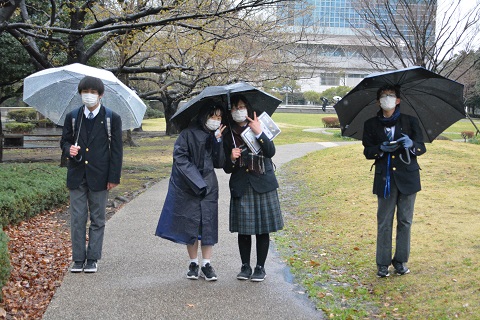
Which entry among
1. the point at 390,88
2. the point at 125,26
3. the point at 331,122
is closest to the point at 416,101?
the point at 390,88

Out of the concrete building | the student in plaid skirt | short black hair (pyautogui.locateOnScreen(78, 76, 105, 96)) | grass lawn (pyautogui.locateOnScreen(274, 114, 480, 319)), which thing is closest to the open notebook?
the student in plaid skirt

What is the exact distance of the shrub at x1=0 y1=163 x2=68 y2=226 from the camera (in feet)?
27.3

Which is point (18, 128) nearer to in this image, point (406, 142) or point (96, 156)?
point (96, 156)

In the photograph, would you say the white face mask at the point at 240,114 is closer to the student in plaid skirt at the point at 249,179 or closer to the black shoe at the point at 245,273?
the student in plaid skirt at the point at 249,179

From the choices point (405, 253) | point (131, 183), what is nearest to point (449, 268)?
point (405, 253)

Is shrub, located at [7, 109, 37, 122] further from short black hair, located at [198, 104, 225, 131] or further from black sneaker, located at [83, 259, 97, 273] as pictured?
short black hair, located at [198, 104, 225, 131]

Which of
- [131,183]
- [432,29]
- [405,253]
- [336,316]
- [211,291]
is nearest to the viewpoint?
[336,316]

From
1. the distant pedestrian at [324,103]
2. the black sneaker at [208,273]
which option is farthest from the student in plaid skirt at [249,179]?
the distant pedestrian at [324,103]

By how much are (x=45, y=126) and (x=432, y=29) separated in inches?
1048

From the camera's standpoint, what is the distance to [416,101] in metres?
6.11

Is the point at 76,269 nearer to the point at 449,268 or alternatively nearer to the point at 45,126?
the point at 449,268

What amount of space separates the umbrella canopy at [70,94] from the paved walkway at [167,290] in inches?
61.7

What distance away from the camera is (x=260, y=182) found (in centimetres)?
563

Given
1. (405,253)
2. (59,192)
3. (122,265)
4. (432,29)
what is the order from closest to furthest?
(405,253) < (122,265) < (59,192) < (432,29)
